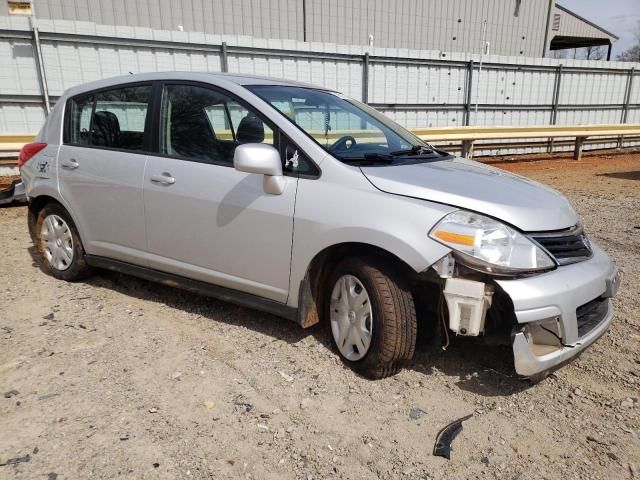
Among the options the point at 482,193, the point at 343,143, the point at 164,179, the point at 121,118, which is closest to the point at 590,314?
the point at 482,193

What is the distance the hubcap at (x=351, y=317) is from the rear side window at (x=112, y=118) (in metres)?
1.91

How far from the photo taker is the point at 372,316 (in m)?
2.81

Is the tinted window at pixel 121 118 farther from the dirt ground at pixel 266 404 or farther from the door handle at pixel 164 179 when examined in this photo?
the dirt ground at pixel 266 404

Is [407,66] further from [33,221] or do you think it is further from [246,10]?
[33,221]

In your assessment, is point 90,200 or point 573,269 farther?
point 90,200

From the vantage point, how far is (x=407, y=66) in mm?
12156

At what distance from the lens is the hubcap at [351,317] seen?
288 centimetres

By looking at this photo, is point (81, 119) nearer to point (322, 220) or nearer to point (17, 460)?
point (322, 220)

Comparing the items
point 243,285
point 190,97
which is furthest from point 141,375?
point 190,97

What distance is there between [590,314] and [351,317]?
1.34 meters

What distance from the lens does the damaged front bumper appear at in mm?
2449

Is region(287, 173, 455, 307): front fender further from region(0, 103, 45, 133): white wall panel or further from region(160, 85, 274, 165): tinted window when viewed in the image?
region(0, 103, 45, 133): white wall panel

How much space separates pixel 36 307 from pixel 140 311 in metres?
0.85

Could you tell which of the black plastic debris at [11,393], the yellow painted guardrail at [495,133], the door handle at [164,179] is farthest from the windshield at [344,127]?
the yellow painted guardrail at [495,133]
